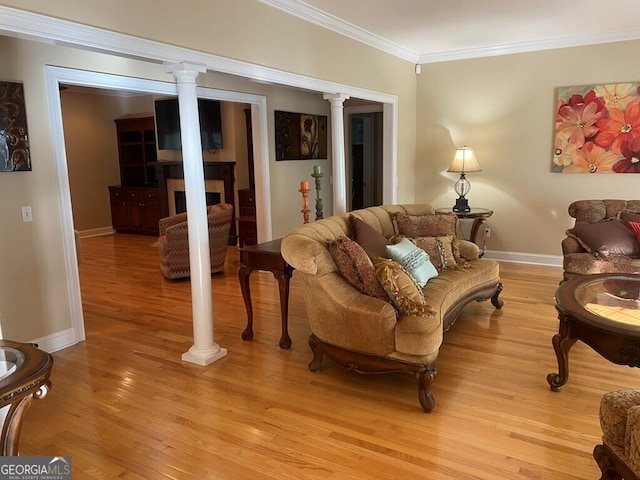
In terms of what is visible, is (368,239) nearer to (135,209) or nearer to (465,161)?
(465,161)

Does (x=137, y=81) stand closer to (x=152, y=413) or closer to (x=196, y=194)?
(x=196, y=194)

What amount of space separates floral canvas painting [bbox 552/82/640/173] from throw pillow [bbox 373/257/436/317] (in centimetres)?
378

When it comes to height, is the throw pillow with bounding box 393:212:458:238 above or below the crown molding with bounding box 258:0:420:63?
below

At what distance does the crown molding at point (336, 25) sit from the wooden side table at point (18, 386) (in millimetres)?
2954

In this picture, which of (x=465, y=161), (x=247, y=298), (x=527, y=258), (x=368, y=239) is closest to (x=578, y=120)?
(x=465, y=161)

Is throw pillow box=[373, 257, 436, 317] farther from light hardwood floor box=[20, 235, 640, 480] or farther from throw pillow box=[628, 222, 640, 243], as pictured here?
throw pillow box=[628, 222, 640, 243]

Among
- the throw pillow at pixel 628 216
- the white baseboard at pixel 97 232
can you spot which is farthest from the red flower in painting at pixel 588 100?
the white baseboard at pixel 97 232

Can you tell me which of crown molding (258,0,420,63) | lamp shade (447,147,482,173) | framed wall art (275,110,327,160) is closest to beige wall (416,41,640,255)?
lamp shade (447,147,482,173)

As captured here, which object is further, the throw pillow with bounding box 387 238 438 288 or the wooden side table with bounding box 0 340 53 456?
the throw pillow with bounding box 387 238 438 288

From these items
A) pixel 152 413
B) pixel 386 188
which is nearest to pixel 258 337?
pixel 152 413

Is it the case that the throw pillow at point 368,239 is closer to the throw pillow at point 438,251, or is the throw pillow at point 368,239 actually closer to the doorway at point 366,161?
the throw pillow at point 438,251

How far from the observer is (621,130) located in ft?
17.9

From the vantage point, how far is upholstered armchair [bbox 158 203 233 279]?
5.68 m

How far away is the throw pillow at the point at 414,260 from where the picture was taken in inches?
139
